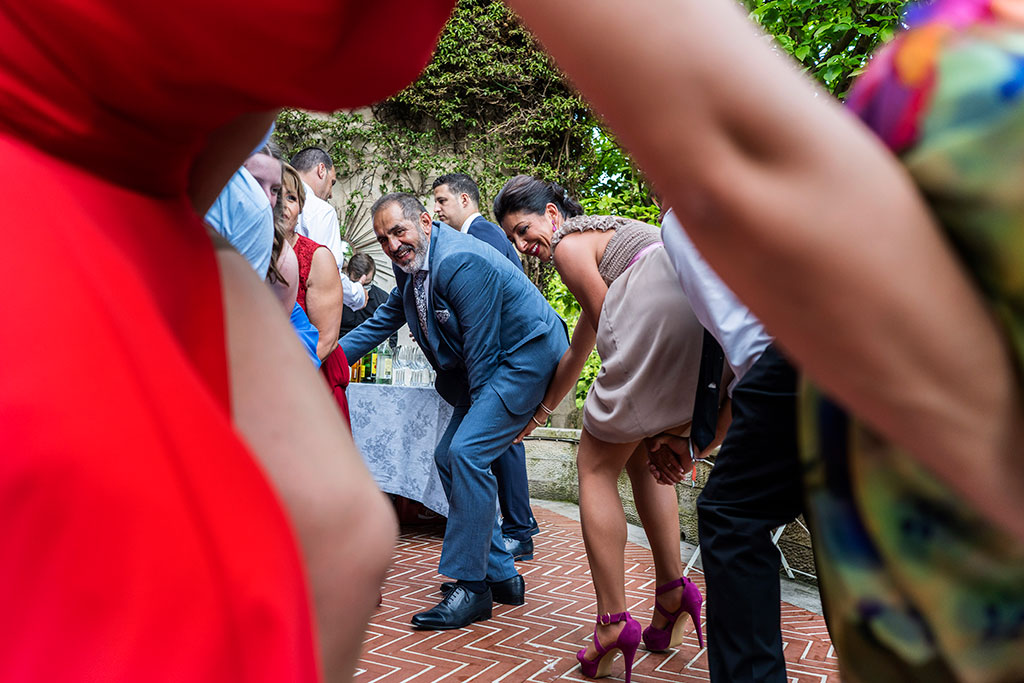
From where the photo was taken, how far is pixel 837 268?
45cm

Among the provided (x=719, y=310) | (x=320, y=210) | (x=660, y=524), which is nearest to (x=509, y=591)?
(x=660, y=524)

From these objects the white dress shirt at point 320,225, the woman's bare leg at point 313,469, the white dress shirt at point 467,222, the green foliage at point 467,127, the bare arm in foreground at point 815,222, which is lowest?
the woman's bare leg at point 313,469

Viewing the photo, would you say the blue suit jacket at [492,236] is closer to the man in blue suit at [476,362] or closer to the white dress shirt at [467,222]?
the white dress shirt at [467,222]

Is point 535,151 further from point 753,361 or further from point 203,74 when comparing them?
point 203,74

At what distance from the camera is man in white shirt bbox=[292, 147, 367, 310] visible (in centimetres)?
516

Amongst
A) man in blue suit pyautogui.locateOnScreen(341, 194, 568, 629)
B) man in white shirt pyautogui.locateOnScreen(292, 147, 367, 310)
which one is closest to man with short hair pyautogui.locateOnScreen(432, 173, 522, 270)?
man in white shirt pyautogui.locateOnScreen(292, 147, 367, 310)

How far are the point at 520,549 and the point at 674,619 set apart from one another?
2234 millimetres

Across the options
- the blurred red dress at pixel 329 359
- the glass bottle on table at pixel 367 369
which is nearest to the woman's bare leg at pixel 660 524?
the blurred red dress at pixel 329 359

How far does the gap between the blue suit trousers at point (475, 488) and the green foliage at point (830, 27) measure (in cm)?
300

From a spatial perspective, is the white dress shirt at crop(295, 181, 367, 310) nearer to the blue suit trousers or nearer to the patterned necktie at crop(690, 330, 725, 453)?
the blue suit trousers

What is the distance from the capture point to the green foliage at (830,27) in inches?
217

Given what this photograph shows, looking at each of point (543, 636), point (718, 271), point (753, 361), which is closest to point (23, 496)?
point (718, 271)

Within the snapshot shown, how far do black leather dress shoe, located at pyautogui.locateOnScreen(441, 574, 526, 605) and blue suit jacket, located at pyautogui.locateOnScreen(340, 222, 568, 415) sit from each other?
2.97 feet

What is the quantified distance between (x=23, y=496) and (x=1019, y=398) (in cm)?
62
